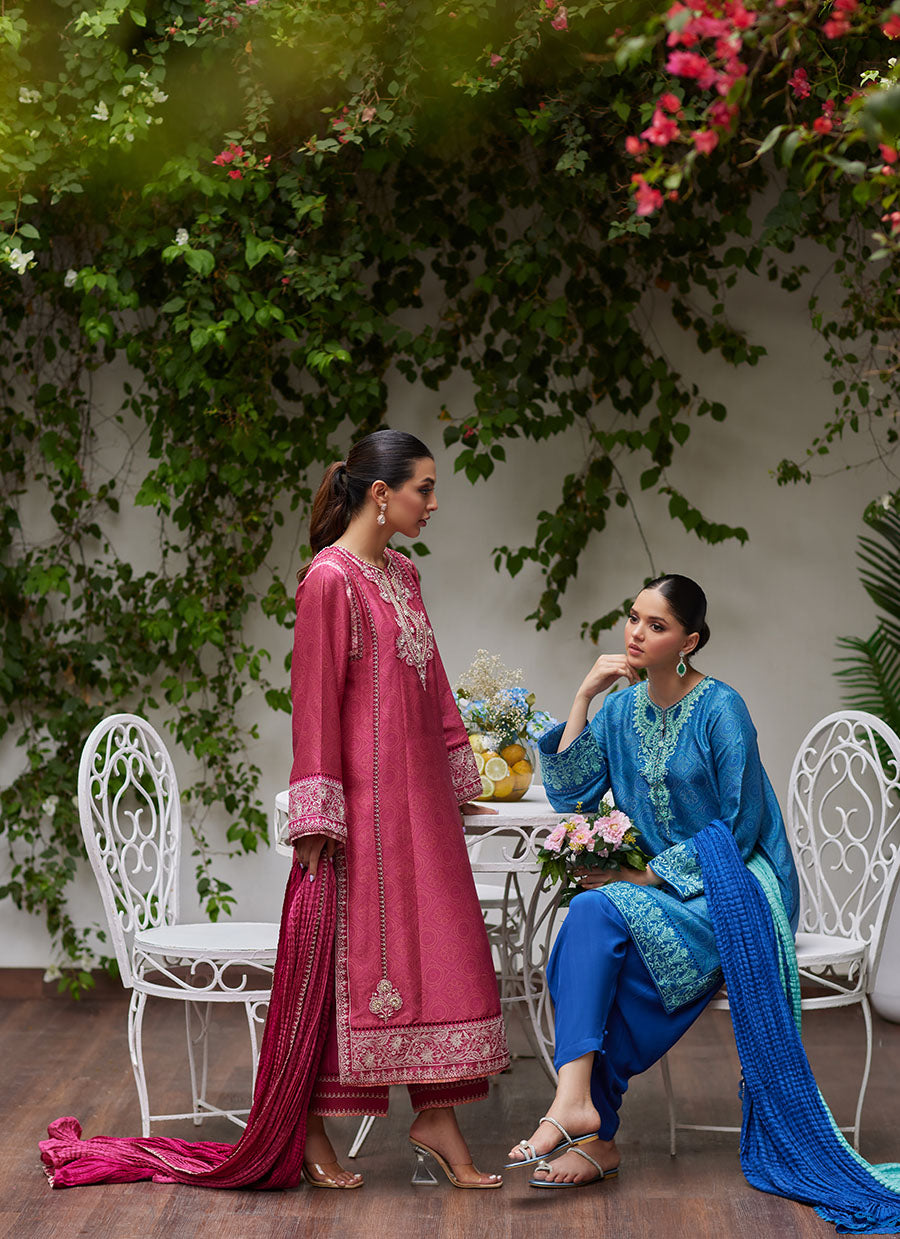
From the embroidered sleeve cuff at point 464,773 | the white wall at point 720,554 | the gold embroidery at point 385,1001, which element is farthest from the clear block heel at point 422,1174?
the white wall at point 720,554

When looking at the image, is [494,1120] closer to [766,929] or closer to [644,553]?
[766,929]

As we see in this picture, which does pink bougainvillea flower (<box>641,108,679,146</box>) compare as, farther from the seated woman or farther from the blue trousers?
the blue trousers

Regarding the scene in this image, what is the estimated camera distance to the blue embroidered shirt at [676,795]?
9.58ft

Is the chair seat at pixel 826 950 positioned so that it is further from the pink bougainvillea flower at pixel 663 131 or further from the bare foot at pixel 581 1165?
the pink bougainvillea flower at pixel 663 131

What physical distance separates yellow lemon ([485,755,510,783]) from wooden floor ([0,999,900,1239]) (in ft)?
2.80

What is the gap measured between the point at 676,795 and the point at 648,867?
6.9 inches

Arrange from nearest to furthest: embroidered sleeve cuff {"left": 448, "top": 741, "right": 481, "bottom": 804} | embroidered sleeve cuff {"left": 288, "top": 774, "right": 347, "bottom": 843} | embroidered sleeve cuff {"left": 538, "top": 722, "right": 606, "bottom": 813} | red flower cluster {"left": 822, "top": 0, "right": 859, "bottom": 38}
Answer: red flower cluster {"left": 822, "top": 0, "right": 859, "bottom": 38}, embroidered sleeve cuff {"left": 288, "top": 774, "right": 347, "bottom": 843}, embroidered sleeve cuff {"left": 448, "top": 741, "right": 481, "bottom": 804}, embroidered sleeve cuff {"left": 538, "top": 722, "right": 606, "bottom": 813}

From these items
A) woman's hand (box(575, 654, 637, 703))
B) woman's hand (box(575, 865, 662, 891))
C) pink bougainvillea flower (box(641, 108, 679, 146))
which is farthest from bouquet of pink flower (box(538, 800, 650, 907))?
pink bougainvillea flower (box(641, 108, 679, 146))

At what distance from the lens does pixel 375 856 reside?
9.35 feet

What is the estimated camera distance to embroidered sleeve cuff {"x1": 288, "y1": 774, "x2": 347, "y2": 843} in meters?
2.76

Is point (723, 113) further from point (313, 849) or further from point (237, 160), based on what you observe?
point (237, 160)

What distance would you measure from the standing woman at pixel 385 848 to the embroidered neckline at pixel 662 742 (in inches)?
18.3

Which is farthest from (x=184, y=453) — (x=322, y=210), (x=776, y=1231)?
(x=776, y=1231)

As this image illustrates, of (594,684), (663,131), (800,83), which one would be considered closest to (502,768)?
(594,684)
